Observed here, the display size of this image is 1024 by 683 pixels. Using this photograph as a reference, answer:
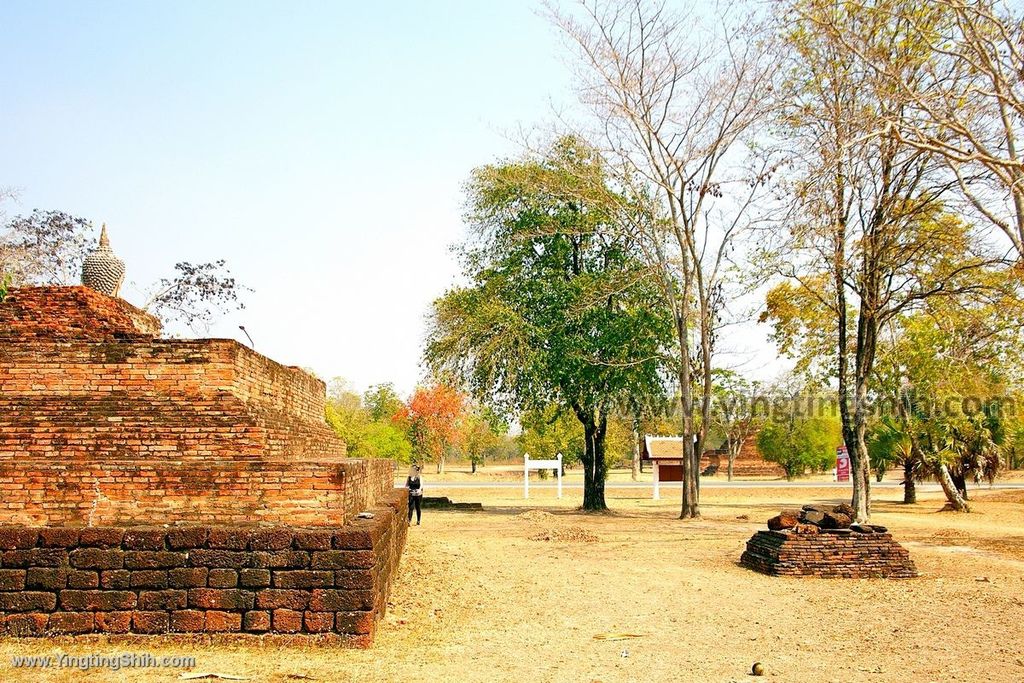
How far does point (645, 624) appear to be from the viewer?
8.39 metres

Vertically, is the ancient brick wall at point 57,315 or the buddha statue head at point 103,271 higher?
the buddha statue head at point 103,271

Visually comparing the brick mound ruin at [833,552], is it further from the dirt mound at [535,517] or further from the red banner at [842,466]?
the red banner at [842,466]

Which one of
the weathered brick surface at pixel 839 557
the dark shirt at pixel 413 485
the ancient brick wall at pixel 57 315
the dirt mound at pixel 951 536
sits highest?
the ancient brick wall at pixel 57 315

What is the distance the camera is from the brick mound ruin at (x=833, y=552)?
11328 millimetres

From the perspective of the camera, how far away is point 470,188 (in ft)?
80.3

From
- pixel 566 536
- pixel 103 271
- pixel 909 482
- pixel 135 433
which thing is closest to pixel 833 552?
pixel 566 536

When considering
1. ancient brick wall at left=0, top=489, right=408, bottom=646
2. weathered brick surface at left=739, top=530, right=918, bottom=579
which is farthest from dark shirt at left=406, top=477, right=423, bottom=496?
ancient brick wall at left=0, top=489, right=408, bottom=646

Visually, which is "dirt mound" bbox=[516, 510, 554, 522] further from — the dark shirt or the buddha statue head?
the buddha statue head

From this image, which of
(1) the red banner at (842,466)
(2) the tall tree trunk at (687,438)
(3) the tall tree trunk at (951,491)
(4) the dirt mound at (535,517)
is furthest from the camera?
(1) the red banner at (842,466)

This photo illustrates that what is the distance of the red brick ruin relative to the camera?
6.61 metres

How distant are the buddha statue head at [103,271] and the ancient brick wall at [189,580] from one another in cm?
318

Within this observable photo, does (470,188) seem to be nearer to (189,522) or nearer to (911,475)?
(911,475)

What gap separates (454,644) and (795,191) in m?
9.34

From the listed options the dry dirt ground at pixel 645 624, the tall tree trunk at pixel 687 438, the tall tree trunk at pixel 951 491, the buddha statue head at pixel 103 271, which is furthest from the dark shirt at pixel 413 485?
the tall tree trunk at pixel 951 491
